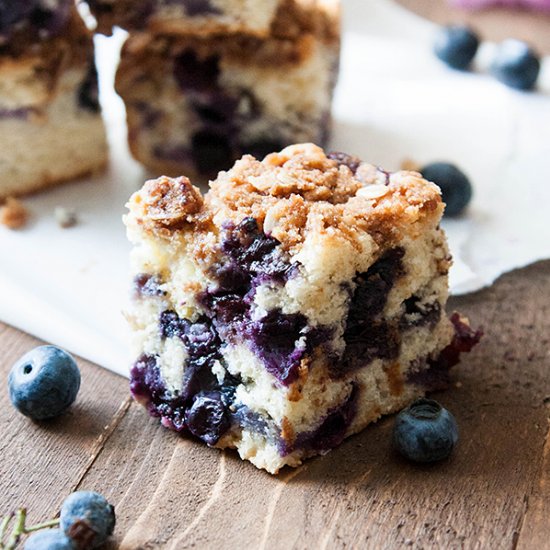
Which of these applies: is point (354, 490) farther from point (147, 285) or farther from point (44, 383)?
point (44, 383)

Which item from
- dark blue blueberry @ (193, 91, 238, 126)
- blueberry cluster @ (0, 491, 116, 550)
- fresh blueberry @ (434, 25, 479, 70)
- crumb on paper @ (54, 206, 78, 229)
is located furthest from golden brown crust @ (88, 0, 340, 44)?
blueberry cluster @ (0, 491, 116, 550)

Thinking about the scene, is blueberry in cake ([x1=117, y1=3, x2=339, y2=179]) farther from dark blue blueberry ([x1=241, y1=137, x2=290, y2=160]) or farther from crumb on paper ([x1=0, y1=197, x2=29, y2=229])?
crumb on paper ([x1=0, y1=197, x2=29, y2=229])

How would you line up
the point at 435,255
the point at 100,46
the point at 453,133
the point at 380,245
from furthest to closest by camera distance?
the point at 100,46, the point at 453,133, the point at 435,255, the point at 380,245

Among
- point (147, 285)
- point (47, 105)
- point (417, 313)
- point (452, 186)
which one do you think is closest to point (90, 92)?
point (47, 105)

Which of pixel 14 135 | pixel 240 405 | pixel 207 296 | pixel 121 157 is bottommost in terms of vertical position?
pixel 121 157

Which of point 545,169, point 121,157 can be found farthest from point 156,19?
point 545,169

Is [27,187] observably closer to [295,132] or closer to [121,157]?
Answer: [121,157]
